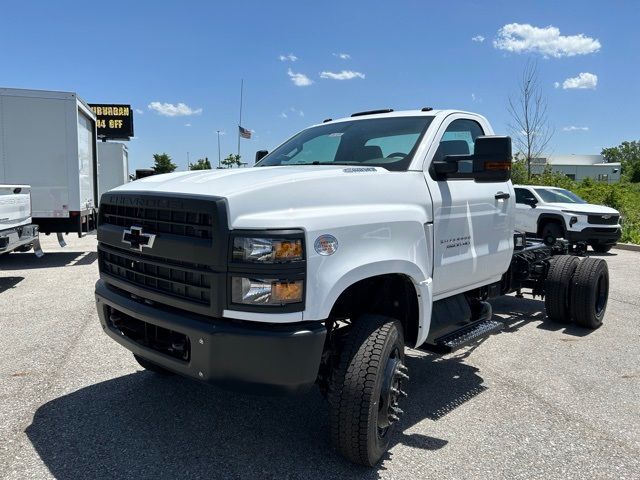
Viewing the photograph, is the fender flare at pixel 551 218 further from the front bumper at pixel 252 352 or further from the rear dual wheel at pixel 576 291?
the front bumper at pixel 252 352

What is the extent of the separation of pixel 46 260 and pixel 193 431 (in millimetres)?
8812

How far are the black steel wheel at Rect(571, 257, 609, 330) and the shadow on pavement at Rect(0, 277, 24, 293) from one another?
24.7 ft

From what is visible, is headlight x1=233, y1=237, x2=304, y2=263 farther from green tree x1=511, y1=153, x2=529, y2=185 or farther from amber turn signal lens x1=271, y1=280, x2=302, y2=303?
green tree x1=511, y1=153, x2=529, y2=185

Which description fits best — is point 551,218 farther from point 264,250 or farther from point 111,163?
point 111,163

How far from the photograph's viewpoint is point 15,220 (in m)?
8.00

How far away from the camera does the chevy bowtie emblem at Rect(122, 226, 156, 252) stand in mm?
2869

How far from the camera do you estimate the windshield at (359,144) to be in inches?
146

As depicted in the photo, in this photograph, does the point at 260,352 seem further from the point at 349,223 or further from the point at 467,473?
the point at 467,473

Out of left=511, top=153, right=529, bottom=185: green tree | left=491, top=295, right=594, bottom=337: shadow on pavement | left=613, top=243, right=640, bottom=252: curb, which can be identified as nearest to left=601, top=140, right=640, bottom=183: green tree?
left=511, top=153, right=529, bottom=185: green tree

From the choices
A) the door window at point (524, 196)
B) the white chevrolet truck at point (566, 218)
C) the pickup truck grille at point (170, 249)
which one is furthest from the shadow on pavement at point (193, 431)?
the door window at point (524, 196)

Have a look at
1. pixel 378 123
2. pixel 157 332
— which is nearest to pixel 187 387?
pixel 157 332

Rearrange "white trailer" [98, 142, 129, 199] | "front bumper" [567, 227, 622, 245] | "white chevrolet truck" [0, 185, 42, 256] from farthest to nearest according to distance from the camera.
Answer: "white trailer" [98, 142, 129, 199] → "front bumper" [567, 227, 622, 245] → "white chevrolet truck" [0, 185, 42, 256]

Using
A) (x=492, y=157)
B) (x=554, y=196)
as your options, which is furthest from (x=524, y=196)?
(x=492, y=157)

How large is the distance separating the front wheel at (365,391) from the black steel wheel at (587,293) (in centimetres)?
375
